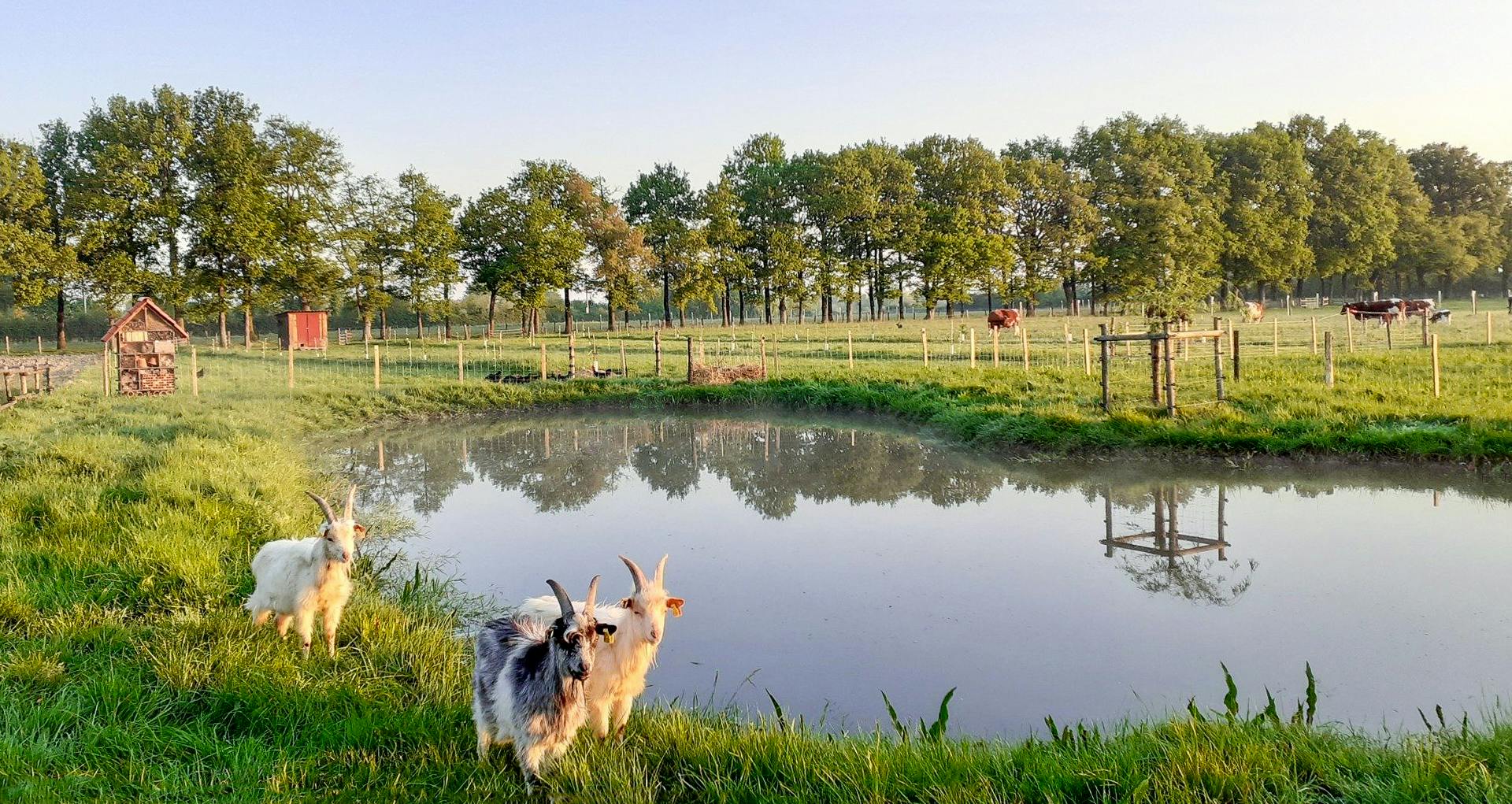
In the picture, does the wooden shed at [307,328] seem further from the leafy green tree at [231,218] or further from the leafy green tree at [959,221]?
the leafy green tree at [959,221]

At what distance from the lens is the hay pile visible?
28953 mm

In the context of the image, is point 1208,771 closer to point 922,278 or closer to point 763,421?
point 763,421

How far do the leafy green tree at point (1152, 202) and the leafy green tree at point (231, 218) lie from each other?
4977 cm

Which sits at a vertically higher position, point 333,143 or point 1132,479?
point 333,143

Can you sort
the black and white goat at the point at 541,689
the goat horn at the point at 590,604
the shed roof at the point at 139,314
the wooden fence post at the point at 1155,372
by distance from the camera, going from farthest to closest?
the shed roof at the point at 139,314 < the wooden fence post at the point at 1155,372 < the goat horn at the point at 590,604 < the black and white goat at the point at 541,689

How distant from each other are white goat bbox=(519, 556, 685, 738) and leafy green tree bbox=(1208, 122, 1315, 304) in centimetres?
6518

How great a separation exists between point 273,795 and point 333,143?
193ft

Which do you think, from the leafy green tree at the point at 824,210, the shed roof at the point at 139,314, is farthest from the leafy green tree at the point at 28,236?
the leafy green tree at the point at 824,210

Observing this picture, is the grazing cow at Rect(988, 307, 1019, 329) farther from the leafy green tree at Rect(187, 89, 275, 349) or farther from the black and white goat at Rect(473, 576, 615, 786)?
the black and white goat at Rect(473, 576, 615, 786)

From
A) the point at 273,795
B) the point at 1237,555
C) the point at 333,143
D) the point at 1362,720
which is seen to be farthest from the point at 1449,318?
the point at 333,143

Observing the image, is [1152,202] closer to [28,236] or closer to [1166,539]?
[1166,539]

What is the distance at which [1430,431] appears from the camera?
14797mm

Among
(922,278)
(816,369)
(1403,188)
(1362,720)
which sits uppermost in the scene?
(1403,188)

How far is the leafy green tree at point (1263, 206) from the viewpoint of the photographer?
61.2m
